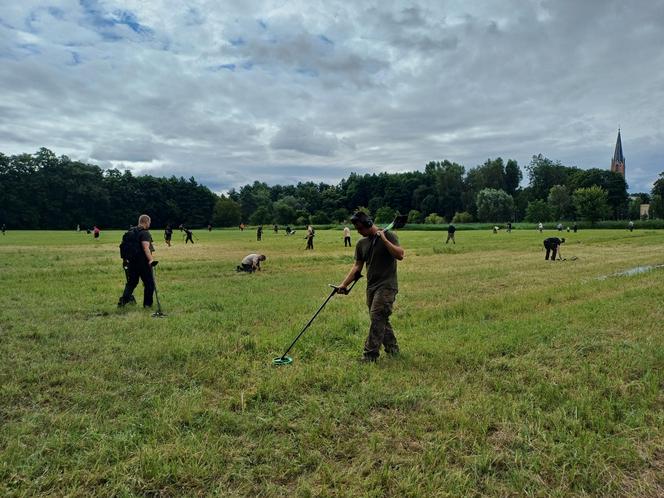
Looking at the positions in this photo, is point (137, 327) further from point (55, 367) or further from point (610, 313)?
point (610, 313)

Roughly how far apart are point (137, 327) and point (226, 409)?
4.19m

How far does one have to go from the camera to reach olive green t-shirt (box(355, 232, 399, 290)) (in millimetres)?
6082

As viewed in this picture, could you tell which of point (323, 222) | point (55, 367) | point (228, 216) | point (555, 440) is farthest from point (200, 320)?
point (228, 216)

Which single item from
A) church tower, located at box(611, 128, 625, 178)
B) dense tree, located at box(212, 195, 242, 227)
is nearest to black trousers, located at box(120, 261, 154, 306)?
dense tree, located at box(212, 195, 242, 227)

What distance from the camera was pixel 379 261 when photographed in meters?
6.14

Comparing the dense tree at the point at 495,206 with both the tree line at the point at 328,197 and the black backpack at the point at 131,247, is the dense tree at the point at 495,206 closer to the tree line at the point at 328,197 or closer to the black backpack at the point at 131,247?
the tree line at the point at 328,197

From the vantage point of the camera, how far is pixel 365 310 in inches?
376

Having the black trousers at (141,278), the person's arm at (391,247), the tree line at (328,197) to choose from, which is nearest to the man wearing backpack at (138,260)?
the black trousers at (141,278)

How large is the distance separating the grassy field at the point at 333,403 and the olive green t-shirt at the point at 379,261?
42.1 inches

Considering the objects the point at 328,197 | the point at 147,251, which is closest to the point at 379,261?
the point at 147,251

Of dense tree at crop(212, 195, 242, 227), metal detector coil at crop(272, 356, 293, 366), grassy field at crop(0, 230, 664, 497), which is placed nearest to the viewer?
grassy field at crop(0, 230, 664, 497)

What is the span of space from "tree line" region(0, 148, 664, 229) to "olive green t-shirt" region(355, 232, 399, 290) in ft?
271

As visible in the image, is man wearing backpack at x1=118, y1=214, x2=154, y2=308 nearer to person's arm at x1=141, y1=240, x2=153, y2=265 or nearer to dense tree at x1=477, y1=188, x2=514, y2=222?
person's arm at x1=141, y1=240, x2=153, y2=265

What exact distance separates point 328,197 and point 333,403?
139790mm
